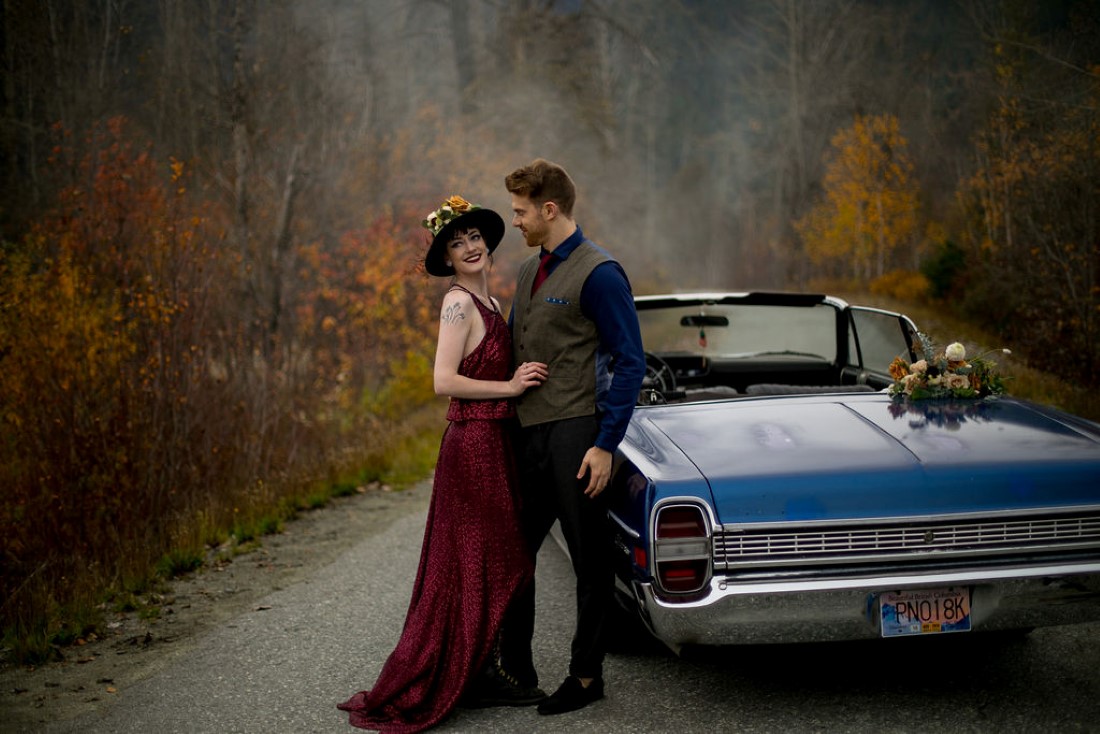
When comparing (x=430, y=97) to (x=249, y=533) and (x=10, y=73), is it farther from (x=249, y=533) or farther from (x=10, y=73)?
(x=249, y=533)

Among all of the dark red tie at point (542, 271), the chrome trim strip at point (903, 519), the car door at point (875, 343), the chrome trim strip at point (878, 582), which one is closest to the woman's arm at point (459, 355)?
the dark red tie at point (542, 271)

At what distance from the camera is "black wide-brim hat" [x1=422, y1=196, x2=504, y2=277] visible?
3719 mm

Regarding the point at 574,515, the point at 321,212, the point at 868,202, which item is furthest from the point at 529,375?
the point at 868,202

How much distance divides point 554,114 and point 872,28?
12.2 metres

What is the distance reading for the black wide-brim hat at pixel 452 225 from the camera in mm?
3719

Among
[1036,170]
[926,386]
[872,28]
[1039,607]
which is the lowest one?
[1039,607]

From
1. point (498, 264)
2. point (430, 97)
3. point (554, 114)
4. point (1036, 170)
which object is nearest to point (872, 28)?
point (554, 114)

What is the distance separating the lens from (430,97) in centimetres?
2620

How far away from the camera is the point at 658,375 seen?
523 centimetres

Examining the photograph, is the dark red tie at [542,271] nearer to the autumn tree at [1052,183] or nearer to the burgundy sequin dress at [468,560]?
the burgundy sequin dress at [468,560]

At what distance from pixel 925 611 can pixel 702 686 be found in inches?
41.2

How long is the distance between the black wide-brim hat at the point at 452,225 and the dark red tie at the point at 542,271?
182 mm

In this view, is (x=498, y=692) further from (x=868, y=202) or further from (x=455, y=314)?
(x=868, y=202)

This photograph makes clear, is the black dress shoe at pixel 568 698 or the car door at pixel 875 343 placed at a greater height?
the car door at pixel 875 343
